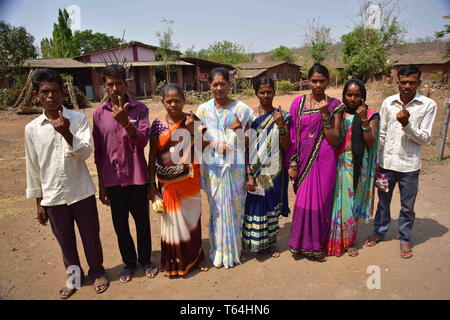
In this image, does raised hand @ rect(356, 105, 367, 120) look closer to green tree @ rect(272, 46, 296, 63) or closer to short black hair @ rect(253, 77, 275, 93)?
short black hair @ rect(253, 77, 275, 93)

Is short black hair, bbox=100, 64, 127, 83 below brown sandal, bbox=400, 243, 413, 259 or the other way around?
the other way around

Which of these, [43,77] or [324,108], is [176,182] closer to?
[43,77]

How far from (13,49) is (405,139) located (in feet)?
92.0

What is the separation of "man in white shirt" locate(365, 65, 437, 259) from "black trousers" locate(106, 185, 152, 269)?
245cm

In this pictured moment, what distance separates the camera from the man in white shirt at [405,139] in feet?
9.45

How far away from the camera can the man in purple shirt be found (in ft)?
8.18

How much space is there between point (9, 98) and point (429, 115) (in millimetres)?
20929

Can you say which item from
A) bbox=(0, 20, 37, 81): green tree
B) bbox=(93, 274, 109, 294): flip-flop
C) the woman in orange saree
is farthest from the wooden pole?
bbox=(0, 20, 37, 81): green tree

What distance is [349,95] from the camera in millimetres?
2889

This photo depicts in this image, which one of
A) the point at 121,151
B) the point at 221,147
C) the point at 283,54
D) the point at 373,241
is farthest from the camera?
the point at 283,54

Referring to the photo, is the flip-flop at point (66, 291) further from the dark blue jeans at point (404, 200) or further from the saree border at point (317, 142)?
the dark blue jeans at point (404, 200)

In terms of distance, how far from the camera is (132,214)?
2.81 meters

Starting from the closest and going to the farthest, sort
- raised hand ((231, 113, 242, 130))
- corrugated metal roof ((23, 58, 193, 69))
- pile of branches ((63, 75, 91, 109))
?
raised hand ((231, 113, 242, 130)) < pile of branches ((63, 75, 91, 109)) < corrugated metal roof ((23, 58, 193, 69))
